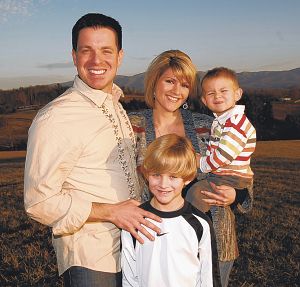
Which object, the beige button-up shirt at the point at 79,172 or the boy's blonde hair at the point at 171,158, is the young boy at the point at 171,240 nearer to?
the boy's blonde hair at the point at 171,158

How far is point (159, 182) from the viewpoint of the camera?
3.18 metres

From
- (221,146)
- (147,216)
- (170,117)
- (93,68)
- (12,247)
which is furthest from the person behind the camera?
(12,247)

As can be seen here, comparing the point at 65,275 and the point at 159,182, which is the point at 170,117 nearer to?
the point at 159,182

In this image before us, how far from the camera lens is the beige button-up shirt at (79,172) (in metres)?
2.78

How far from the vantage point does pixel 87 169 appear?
2.98 m

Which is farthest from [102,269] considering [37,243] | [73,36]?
[37,243]

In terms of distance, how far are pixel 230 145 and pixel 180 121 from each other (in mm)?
629

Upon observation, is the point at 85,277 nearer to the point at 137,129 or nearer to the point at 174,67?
the point at 137,129

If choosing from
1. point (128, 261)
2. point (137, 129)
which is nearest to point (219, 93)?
point (137, 129)

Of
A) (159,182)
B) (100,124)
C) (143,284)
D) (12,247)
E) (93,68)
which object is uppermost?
(93,68)

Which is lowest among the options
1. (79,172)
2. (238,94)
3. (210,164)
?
(210,164)

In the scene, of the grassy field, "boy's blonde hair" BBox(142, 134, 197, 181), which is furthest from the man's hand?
the grassy field

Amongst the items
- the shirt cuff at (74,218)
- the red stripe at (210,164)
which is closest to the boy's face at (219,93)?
the red stripe at (210,164)

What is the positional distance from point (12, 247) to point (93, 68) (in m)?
6.98
